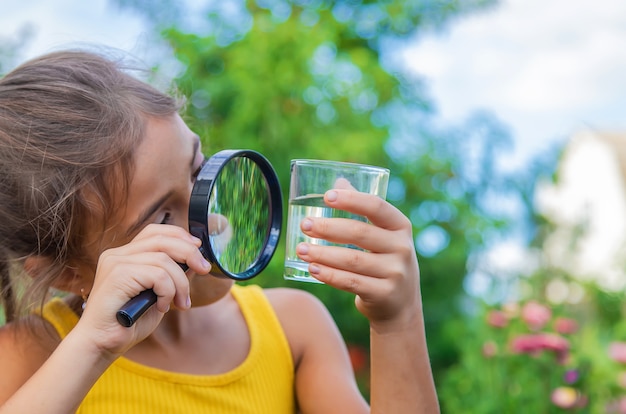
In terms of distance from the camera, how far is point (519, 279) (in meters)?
6.11

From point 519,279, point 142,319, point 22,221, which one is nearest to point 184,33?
point 519,279

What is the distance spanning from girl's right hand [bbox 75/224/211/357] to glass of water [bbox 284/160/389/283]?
202 millimetres

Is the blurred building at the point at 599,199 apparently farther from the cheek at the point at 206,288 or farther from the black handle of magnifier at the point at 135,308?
the black handle of magnifier at the point at 135,308

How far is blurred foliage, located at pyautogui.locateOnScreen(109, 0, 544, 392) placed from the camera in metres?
5.55

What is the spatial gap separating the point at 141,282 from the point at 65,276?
52 cm

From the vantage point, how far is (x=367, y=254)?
1.59m

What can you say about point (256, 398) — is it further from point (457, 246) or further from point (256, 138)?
point (457, 246)

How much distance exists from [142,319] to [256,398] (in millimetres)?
525

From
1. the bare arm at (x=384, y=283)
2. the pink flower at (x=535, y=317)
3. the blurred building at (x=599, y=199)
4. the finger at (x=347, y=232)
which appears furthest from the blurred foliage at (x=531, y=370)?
the blurred building at (x=599, y=199)

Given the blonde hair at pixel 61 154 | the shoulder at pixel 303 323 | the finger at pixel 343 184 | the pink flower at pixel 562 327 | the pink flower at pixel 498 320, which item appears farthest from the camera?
the pink flower at pixel 498 320

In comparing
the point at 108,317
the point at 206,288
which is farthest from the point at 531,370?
the point at 108,317

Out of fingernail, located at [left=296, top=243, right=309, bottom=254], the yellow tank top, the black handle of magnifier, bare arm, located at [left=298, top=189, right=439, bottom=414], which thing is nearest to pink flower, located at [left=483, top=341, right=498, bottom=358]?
the yellow tank top

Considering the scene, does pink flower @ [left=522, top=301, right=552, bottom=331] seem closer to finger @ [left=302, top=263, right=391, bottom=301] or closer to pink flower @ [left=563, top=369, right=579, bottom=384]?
pink flower @ [left=563, top=369, right=579, bottom=384]

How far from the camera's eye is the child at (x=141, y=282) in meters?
1.55
